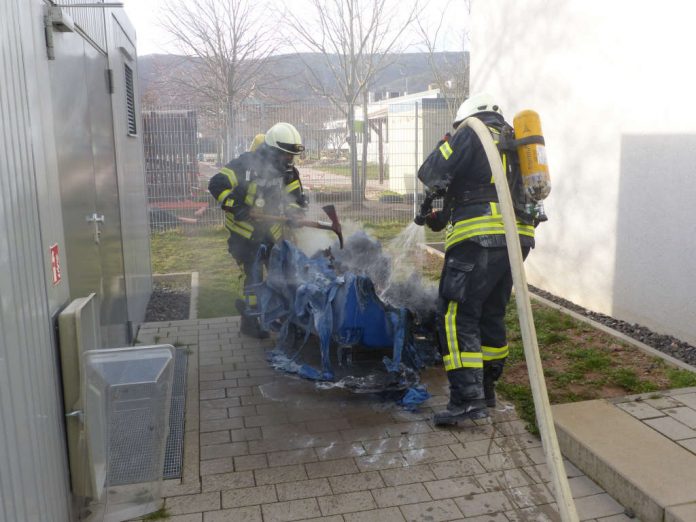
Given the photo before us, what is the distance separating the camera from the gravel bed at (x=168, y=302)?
23.3ft

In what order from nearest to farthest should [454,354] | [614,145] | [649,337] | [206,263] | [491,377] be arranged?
[454,354] < [491,377] < [649,337] < [614,145] < [206,263]

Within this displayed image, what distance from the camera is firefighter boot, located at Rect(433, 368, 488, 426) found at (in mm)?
4180

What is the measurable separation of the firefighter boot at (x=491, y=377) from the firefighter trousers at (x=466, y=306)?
213 millimetres

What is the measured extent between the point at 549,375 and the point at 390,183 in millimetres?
8470

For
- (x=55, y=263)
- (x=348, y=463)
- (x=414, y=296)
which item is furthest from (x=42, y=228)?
(x=414, y=296)

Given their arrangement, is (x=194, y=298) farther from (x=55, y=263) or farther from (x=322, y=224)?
(x=55, y=263)

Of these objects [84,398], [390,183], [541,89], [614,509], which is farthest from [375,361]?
[390,183]

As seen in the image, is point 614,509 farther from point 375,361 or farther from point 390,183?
point 390,183

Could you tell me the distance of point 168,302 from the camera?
25.3ft

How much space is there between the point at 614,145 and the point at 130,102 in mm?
4968

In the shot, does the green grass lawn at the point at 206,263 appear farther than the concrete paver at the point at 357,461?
Yes

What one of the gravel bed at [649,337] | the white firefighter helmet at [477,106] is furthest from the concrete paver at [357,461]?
the white firefighter helmet at [477,106]

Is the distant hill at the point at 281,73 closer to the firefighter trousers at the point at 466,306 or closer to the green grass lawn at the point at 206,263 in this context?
the green grass lawn at the point at 206,263

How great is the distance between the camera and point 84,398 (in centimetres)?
284
